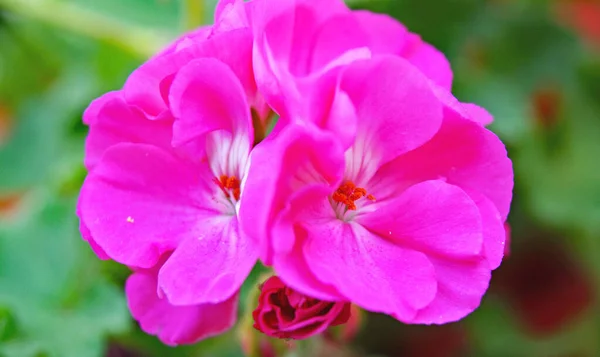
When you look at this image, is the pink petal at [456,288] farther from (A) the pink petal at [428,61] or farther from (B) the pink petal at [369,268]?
(A) the pink petal at [428,61]

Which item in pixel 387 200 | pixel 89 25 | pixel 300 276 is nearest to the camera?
pixel 300 276

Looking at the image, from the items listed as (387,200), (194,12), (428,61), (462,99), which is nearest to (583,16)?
(462,99)

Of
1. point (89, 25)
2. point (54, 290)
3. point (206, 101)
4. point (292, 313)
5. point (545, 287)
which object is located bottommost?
point (545, 287)

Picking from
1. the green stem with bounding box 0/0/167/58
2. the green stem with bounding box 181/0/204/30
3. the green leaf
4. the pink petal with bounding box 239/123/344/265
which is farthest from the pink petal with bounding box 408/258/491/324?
the green stem with bounding box 0/0/167/58

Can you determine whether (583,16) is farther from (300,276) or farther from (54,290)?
(300,276)

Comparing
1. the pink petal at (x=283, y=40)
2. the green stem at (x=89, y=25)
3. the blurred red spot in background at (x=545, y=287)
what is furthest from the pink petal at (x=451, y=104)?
the blurred red spot in background at (x=545, y=287)

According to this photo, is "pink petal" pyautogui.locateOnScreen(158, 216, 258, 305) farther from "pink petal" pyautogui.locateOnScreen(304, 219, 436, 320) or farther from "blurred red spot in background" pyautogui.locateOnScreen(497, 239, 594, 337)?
"blurred red spot in background" pyautogui.locateOnScreen(497, 239, 594, 337)

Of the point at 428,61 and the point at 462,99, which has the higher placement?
the point at 428,61

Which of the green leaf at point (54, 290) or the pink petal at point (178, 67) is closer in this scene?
the pink petal at point (178, 67)
